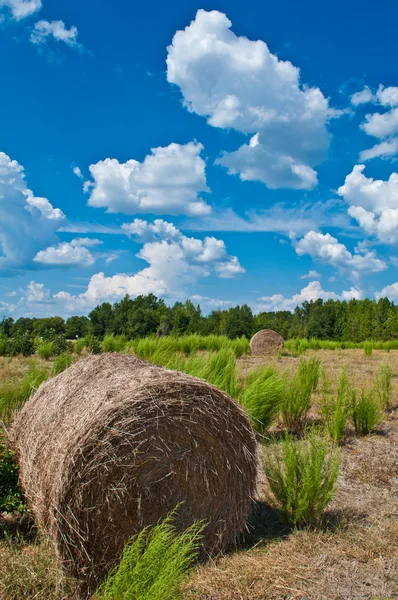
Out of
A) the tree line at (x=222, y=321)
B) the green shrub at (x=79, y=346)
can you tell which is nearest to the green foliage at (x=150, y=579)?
the green shrub at (x=79, y=346)

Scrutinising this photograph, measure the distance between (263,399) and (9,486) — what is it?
3257 mm

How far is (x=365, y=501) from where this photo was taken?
185 inches

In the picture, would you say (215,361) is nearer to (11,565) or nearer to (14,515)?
(14,515)

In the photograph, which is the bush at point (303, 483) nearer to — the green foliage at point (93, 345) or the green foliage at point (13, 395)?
the green foliage at point (13, 395)

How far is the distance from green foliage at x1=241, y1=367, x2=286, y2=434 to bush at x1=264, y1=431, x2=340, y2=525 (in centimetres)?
184

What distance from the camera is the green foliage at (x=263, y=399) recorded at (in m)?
6.17

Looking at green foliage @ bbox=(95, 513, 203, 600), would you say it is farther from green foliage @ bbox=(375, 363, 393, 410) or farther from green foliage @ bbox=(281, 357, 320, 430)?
green foliage @ bbox=(375, 363, 393, 410)

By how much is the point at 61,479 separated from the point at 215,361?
13.1ft

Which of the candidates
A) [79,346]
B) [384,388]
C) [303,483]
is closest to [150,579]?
[303,483]

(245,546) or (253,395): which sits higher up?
(253,395)

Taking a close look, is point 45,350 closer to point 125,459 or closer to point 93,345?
point 93,345

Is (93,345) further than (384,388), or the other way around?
(93,345)

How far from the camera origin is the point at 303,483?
4.02 m

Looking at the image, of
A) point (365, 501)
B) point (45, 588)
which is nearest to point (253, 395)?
point (365, 501)
